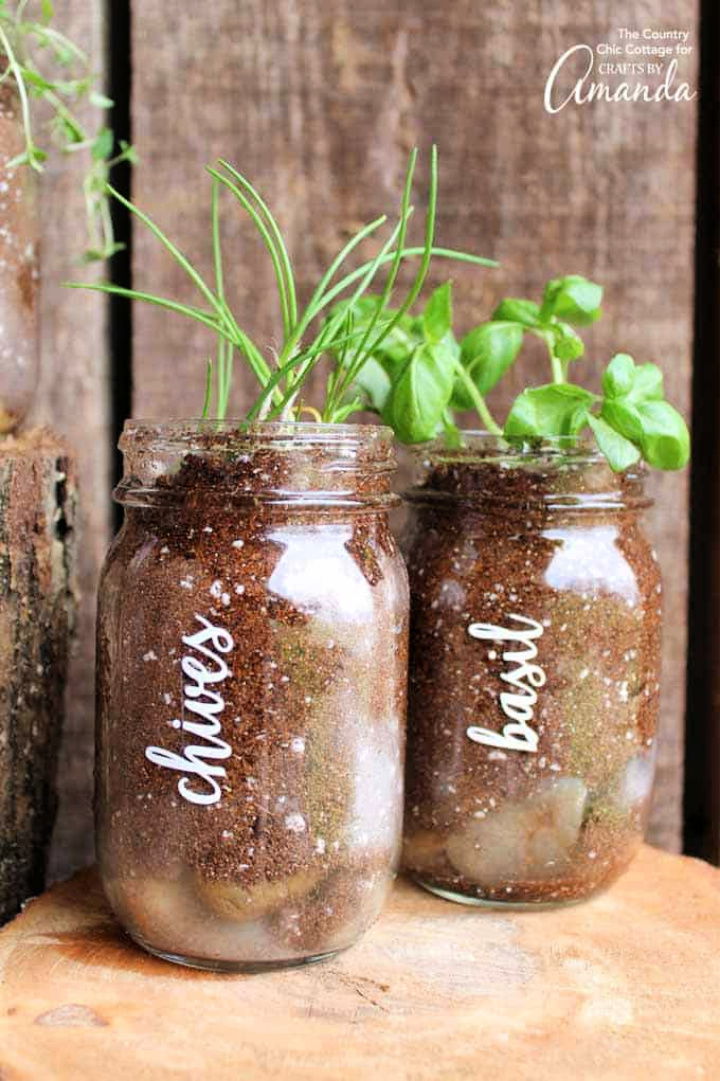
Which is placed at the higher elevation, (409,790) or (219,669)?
(219,669)

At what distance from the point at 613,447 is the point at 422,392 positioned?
0.14m

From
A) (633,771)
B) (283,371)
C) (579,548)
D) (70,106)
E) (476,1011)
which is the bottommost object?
(476,1011)

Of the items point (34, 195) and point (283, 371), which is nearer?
point (283, 371)

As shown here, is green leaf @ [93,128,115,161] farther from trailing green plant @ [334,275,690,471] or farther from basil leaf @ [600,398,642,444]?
basil leaf @ [600,398,642,444]

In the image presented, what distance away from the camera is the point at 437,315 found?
0.82m

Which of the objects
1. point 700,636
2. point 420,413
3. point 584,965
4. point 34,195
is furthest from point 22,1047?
point 700,636

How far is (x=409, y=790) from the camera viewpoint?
0.85 m

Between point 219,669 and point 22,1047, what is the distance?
0.23m

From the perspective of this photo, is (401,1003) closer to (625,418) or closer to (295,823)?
(295,823)

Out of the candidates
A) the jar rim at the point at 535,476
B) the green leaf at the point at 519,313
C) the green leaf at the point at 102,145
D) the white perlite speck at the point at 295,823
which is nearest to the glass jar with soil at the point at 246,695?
the white perlite speck at the point at 295,823

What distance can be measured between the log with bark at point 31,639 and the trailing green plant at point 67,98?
202 millimetres

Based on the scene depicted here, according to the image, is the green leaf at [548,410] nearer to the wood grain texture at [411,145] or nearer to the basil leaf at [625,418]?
the basil leaf at [625,418]

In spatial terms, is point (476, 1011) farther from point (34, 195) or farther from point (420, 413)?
point (34, 195)

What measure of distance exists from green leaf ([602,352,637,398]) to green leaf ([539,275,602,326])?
0.32ft
